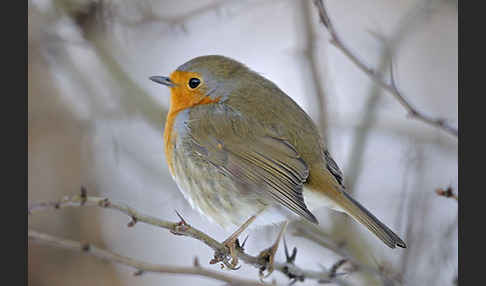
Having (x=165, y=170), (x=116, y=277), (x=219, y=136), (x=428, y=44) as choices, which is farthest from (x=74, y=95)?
(x=428, y=44)

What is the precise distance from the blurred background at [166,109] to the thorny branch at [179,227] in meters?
0.25

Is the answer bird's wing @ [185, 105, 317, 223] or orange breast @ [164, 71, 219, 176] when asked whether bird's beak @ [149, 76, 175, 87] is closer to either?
orange breast @ [164, 71, 219, 176]

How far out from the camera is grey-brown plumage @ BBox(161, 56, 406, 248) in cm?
300

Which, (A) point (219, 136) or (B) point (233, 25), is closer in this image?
(A) point (219, 136)

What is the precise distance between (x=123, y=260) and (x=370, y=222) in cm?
123

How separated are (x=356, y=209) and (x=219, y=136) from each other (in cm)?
83

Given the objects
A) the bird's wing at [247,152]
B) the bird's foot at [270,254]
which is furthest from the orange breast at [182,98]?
the bird's foot at [270,254]

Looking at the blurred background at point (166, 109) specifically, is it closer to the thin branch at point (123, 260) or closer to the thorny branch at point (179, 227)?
the thorny branch at point (179, 227)

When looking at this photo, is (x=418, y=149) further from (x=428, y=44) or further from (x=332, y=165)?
(x=428, y=44)

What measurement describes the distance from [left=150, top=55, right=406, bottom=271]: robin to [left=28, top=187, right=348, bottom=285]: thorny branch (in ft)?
0.68

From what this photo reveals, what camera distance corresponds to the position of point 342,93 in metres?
6.15

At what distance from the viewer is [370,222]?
9.07 feet

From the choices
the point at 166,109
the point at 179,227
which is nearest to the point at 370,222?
the point at 179,227

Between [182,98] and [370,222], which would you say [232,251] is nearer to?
[370,222]
